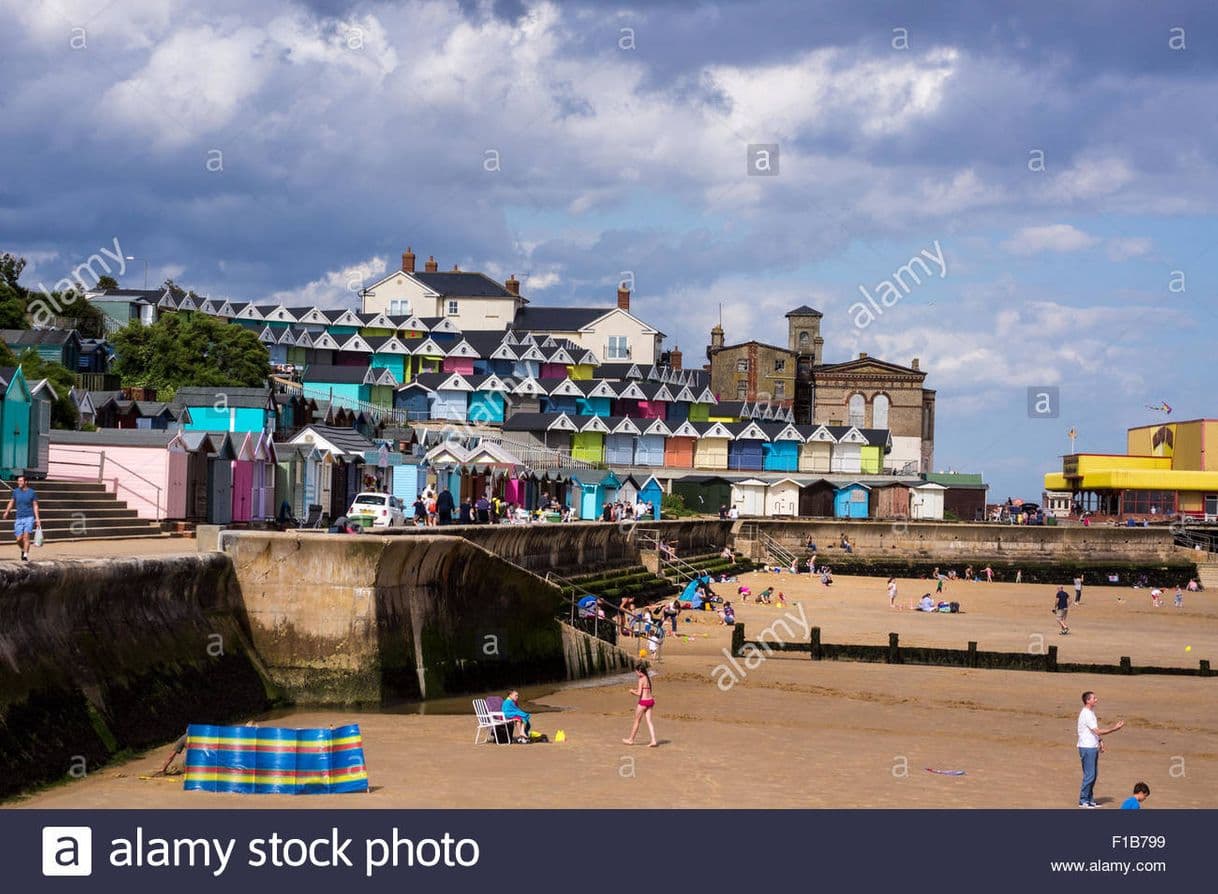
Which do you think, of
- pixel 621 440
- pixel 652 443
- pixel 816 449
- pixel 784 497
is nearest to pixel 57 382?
pixel 784 497

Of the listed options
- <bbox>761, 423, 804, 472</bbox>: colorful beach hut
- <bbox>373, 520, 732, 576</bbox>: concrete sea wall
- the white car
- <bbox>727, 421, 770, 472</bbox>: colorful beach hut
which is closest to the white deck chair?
<bbox>373, 520, 732, 576</bbox>: concrete sea wall

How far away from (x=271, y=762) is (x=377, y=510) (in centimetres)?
2503

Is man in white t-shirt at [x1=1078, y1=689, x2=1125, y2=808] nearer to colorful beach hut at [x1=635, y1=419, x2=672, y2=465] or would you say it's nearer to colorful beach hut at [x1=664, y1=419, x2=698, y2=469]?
colorful beach hut at [x1=635, y1=419, x2=672, y2=465]

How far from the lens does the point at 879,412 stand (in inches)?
4978

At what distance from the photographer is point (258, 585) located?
25.7m

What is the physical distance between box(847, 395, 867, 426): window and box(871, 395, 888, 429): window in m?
0.74

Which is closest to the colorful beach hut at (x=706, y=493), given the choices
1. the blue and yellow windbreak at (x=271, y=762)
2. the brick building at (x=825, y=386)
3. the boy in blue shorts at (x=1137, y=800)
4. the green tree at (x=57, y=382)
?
the brick building at (x=825, y=386)

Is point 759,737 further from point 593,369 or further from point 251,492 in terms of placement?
point 593,369

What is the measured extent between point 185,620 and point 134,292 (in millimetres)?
89067

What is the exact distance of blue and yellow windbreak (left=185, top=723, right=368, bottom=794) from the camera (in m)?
18.2

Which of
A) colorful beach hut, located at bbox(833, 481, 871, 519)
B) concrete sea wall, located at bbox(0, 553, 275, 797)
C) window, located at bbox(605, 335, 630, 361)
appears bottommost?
concrete sea wall, located at bbox(0, 553, 275, 797)

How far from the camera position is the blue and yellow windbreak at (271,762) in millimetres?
18250

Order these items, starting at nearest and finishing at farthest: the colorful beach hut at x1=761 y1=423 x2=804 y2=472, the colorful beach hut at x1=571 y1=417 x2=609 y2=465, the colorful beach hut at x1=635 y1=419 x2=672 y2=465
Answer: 1. the colorful beach hut at x1=571 y1=417 x2=609 y2=465
2. the colorful beach hut at x1=635 y1=419 x2=672 y2=465
3. the colorful beach hut at x1=761 y1=423 x2=804 y2=472

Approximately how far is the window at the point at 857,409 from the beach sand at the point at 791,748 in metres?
85.5
